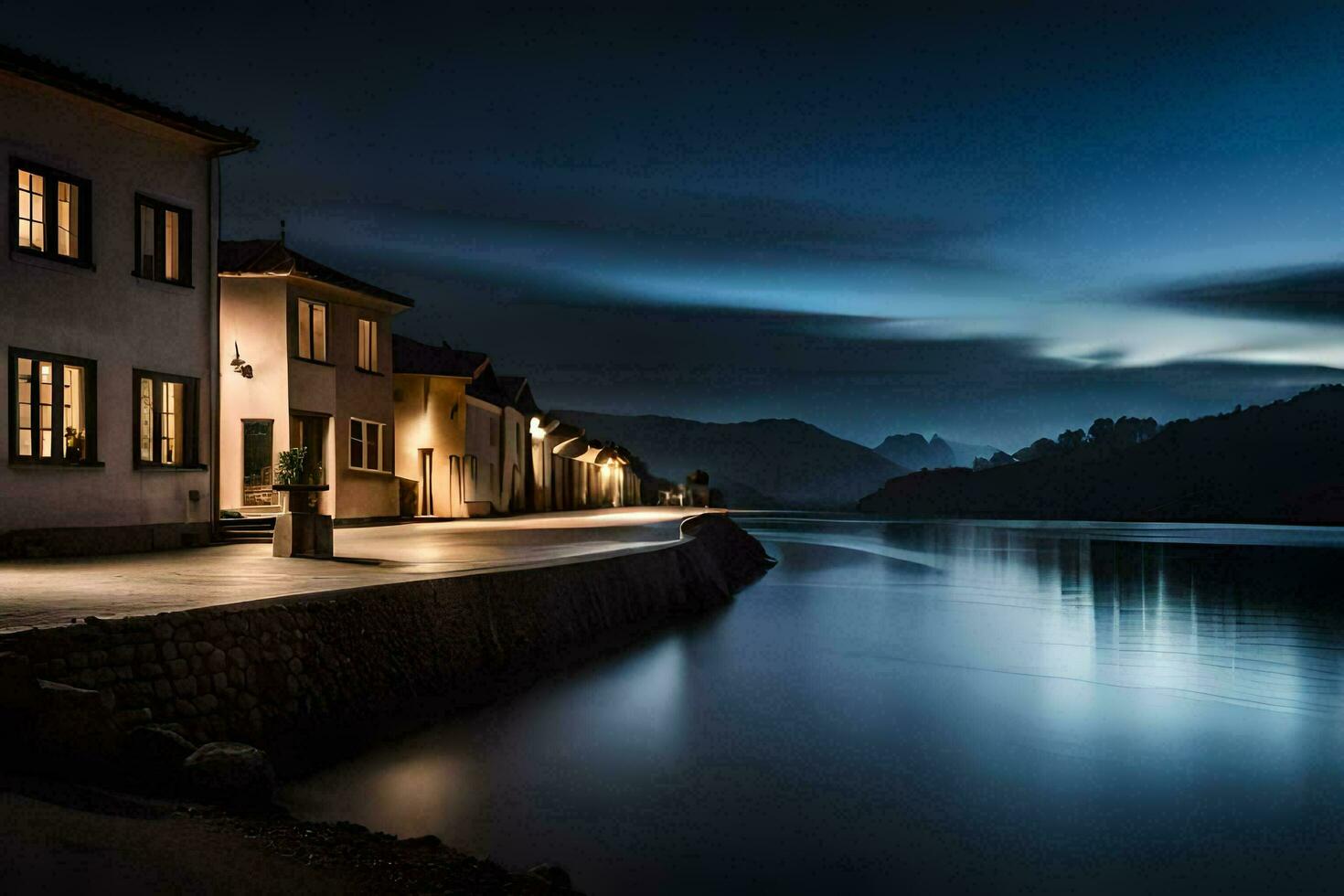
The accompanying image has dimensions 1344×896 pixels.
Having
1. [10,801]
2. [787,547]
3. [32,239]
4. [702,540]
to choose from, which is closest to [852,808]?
[10,801]

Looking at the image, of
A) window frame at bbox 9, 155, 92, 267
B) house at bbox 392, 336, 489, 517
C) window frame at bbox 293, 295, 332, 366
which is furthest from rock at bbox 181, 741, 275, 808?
house at bbox 392, 336, 489, 517

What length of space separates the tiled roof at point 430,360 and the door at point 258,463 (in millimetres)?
9102

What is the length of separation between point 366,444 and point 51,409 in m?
11.7

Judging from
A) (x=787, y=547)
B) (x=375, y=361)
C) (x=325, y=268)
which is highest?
(x=325, y=268)

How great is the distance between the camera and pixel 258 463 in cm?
2342

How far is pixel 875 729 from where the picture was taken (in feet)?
40.0

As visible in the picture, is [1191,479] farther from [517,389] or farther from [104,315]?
[104,315]

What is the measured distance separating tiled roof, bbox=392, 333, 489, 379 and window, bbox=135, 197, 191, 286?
1477cm

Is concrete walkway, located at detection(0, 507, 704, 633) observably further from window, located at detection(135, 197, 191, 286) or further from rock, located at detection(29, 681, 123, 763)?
window, located at detection(135, 197, 191, 286)

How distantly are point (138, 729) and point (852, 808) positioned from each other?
5586mm

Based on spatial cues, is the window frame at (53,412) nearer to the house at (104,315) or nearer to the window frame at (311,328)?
the house at (104,315)

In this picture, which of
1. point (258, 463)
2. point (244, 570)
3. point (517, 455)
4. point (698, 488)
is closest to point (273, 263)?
point (258, 463)

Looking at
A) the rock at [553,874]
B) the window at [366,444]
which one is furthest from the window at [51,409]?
the rock at [553,874]

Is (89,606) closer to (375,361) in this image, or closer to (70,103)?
(70,103)
